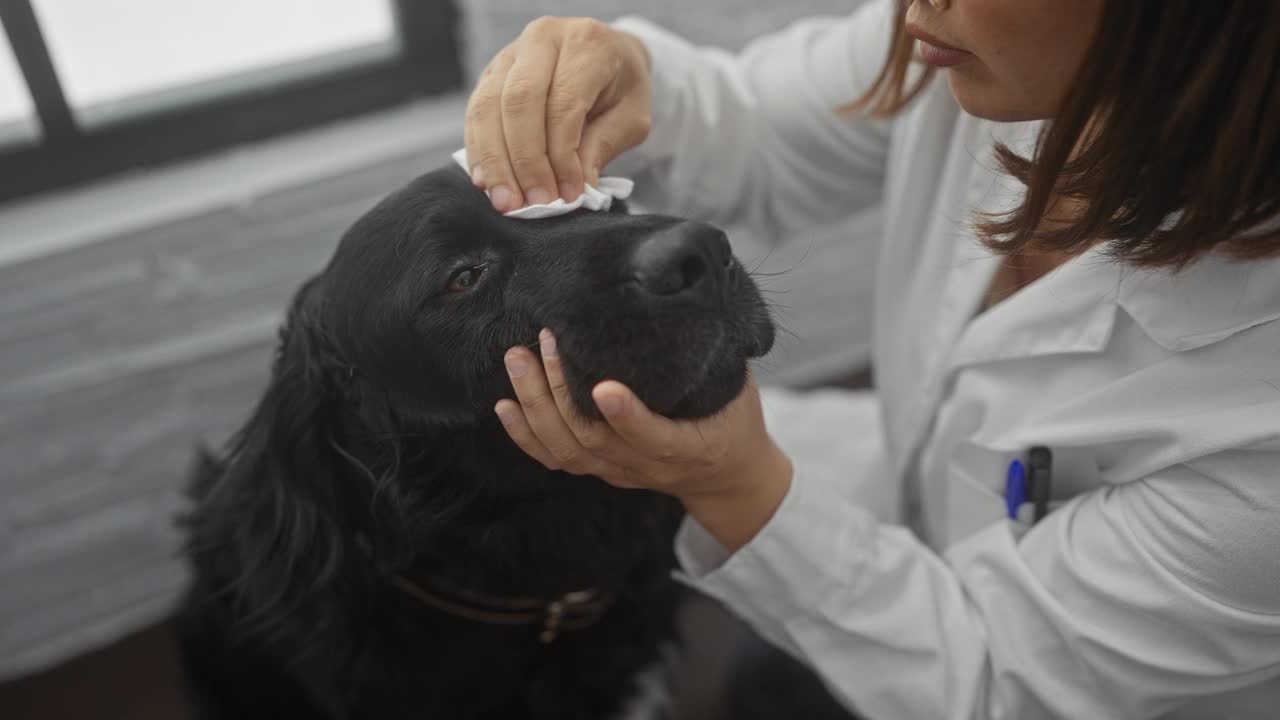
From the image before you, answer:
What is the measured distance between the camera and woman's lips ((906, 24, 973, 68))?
0.82m

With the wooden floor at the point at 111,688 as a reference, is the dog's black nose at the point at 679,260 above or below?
above

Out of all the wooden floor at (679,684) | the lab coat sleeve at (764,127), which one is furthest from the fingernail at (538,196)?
the wooden floor at (679,684)

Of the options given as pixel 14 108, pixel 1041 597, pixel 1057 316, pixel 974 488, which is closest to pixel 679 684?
pixel 974 488

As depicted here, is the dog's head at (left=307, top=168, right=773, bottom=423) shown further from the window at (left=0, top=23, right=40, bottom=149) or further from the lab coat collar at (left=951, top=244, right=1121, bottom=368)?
the window at (left=0, top=23, right=40, bottom=149)

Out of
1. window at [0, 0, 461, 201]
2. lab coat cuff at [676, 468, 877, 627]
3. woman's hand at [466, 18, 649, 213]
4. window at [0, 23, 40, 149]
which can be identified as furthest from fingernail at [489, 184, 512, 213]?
window at [0, 23, 40, 149]

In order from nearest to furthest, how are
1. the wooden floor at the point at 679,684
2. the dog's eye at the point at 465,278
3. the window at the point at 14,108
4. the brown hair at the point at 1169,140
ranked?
the brown hair at the point at 1169,140, the dog's eye at the point at 465,278, the window at the point at 14,108, the wooden floor at the point at 679,684

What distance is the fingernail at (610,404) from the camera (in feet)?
2.38

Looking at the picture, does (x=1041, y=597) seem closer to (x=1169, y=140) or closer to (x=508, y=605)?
(x=1169, y=140)

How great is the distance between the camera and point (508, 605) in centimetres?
109

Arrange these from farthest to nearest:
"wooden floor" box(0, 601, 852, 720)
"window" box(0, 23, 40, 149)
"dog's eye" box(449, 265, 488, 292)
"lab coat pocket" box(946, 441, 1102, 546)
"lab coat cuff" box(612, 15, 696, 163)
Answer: "wooden floor" box(0, 601, 852, 720) → "window" box(0, 23, 40, 149) → "lab coat cuff" box(612, 15, 696, 163) → "lab coat pocket" box(946, 441, 1102, 546) → "dog's eye" box(449, 265, 488, 292)

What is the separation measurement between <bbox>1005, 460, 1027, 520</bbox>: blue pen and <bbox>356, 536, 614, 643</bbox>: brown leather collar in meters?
0.48

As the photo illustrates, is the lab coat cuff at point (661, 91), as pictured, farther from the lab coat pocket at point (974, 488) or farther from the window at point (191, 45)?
the window at point (191, 45)

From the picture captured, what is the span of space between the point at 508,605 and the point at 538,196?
0.49m

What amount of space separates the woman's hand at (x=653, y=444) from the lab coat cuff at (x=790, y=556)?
0.02m
